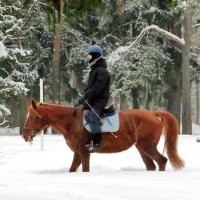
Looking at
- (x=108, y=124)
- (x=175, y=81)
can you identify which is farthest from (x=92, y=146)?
(x=175, y=81)

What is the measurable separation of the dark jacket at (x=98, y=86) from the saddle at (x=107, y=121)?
183mm

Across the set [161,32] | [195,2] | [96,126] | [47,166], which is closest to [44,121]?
[96,126]

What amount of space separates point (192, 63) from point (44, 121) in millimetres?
26275

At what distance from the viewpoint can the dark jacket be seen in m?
10.8

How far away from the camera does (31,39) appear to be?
37125mm

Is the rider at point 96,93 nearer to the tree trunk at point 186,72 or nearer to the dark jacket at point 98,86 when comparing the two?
the dark jacket at point 98,86

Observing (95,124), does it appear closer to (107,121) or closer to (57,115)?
(107,121)

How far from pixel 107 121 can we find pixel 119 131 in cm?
36

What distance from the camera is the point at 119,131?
1122 cm

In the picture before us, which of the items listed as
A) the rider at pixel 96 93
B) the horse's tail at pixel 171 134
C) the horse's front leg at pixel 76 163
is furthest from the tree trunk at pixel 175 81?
the rider at pixel 96 93

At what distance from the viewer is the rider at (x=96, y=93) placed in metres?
10.8

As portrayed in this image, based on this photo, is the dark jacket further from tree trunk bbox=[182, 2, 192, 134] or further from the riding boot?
tree trunk bbox=[182, 2, 192, 134]

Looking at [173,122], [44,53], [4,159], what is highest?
[44,53]

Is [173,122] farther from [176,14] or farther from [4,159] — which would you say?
[176,14]
